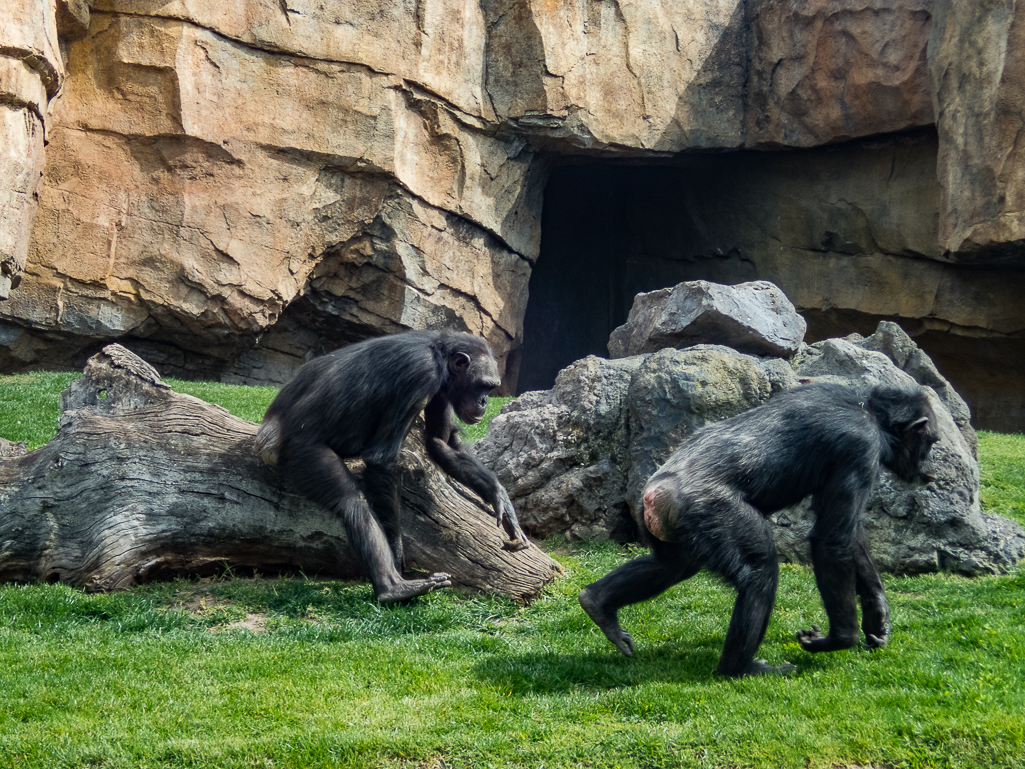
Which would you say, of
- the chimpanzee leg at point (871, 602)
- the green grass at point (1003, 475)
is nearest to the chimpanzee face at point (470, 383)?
the chimpanzee leg at point (871, 602)

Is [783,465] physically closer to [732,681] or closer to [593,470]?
[732,681]

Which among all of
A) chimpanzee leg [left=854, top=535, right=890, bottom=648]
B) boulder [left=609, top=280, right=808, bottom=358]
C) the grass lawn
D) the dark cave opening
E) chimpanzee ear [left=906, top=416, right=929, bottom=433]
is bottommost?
the grass lawn

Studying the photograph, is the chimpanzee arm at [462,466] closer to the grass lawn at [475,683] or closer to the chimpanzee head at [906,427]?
the grass lawn at [475,683]

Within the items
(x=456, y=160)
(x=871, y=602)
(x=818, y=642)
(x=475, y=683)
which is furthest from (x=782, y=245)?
(x=475, y=683)

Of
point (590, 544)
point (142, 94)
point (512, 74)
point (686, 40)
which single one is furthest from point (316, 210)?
point (590, 544)

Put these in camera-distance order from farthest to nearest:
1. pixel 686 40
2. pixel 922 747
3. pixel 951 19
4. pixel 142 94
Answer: pixel 686 40 → pixel 951 19 → pixel 142 94 → pixel 922 747

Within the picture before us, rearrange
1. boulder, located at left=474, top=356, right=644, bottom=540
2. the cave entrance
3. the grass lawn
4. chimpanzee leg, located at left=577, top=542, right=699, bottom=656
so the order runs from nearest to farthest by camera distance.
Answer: the grass lawn, chimpanzee leg, located at left=577, top=542, right=699, bottom=656, boulder, located at left=474, top=356, right=644, bottom=540, the cave entrance

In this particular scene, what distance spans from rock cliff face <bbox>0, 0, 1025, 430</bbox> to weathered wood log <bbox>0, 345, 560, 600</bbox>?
6.54 metres

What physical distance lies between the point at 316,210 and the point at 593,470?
798 cm

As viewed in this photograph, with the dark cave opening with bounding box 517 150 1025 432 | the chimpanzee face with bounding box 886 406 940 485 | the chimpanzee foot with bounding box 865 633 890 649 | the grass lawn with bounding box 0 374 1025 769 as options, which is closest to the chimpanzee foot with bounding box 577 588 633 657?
the grass lawn with bounding box 0 374 1025 769

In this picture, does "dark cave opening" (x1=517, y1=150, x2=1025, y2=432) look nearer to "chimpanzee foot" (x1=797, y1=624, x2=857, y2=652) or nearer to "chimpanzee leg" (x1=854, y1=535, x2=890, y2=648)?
"chimpanzee leg" (x1=854, y1=535, x2=890, y2=648)

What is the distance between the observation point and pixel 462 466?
265 inches

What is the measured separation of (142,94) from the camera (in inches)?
520

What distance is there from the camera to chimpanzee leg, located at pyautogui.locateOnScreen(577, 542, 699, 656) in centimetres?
521
